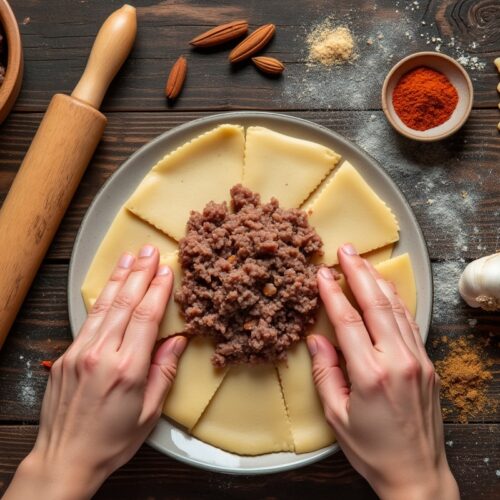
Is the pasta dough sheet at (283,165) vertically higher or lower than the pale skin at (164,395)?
higher

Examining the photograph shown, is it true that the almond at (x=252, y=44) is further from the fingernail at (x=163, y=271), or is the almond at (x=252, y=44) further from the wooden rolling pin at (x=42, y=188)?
the fingernail at (x=163, y=271)

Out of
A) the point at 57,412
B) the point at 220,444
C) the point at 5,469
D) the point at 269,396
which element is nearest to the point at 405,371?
the point at 269,396

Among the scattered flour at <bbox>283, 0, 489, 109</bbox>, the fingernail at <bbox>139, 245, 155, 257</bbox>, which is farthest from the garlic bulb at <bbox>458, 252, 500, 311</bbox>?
the fingernail at <bbox>139, 245, 155, 257</bbox>

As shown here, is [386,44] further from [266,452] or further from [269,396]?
[266,452]

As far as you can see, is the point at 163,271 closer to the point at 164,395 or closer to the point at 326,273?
the point at 164,395

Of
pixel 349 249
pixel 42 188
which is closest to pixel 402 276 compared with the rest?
pixel 349 249

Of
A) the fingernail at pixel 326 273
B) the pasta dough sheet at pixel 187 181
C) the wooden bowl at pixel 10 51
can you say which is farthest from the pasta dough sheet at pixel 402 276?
the wooden bowl at pixel 10 51

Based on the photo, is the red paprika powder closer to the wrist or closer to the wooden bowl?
the wrist
